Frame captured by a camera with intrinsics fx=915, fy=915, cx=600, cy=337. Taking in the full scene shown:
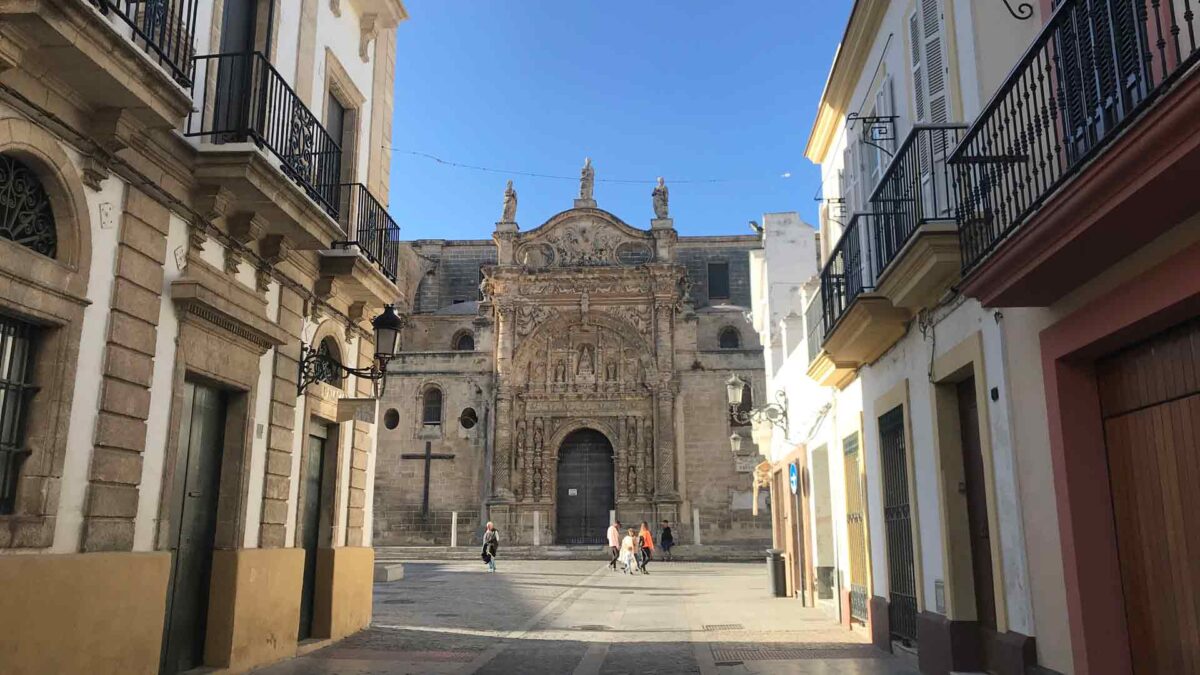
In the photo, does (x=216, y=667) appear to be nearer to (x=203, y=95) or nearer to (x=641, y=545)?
(x=203, y=95)

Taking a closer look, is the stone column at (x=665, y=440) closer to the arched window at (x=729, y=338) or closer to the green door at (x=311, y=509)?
the arched window at (x=729, y=338)

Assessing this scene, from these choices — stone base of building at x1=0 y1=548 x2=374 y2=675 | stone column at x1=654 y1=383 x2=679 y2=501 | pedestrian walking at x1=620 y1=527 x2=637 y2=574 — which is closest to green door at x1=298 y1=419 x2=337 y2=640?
stone base of building at x1=0 y1=548 x2=374 y2=675

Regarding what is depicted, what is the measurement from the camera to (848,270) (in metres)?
10.4

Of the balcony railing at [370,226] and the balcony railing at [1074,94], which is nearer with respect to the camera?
the balcony railing at [1074,94]

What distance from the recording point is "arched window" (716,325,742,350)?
39.2 m

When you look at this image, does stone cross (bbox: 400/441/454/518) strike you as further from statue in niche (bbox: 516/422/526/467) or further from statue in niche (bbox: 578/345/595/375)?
statue in niche (bbox: 578/345/595/375)

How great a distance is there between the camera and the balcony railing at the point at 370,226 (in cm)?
1131

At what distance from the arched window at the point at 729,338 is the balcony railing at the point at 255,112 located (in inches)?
1219

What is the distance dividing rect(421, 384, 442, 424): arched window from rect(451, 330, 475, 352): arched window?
12.4 ft

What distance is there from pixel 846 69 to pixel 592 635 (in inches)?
307

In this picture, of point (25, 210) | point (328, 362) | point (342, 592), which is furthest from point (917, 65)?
point (342, 592)

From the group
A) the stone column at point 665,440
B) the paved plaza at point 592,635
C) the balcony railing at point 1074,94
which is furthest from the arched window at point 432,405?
the balcony railing at point 1074,94

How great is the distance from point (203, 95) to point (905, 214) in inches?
249

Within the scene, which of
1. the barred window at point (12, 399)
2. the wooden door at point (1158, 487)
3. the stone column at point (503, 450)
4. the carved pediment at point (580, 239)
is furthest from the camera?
the carved pediment at point (580, 239)
